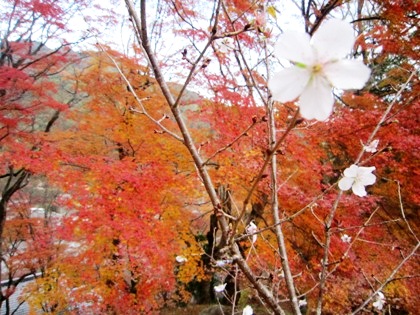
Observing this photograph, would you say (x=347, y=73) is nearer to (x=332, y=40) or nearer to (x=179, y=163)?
(x=332, y=40)

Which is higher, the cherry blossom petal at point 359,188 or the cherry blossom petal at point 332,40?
the cherry blossom petal at point 332,40

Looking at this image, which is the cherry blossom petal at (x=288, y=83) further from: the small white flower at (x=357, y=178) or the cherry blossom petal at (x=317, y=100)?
the small white flower at (x=357, y=178)

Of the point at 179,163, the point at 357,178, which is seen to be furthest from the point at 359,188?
the point at 179,163

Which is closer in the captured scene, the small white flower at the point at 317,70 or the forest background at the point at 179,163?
the small white flower at the point at 317,70

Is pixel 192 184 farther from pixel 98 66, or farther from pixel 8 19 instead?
pixel 8 19

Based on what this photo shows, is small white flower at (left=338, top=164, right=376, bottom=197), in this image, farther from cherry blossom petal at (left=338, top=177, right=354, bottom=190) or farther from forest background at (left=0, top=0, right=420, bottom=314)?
forest background at (left=0, top=0, right=420, bottom=314)

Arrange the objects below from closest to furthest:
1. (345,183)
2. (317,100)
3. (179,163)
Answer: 1. (317,100)
2. (345,183)
3. (179,163)

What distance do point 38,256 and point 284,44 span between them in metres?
10.5

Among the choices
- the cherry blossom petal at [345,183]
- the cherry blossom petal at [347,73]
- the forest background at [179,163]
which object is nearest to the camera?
the cherry blossom petal at [347,73]

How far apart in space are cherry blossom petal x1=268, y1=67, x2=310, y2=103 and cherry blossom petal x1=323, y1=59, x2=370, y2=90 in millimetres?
35

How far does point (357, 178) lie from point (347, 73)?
89 cm

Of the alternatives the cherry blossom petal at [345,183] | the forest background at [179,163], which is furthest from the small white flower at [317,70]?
the forest background at [179,163]

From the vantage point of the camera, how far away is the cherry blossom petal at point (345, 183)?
123 cm

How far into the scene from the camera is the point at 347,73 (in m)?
0.50
